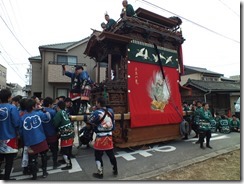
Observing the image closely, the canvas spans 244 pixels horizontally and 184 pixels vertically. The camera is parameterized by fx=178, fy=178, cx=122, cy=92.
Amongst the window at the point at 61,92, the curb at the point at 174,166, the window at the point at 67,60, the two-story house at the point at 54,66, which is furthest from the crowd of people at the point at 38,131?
the window at the point at 67,60

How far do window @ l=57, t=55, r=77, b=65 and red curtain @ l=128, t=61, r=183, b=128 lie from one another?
12592 mm

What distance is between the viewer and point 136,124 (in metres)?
6.23

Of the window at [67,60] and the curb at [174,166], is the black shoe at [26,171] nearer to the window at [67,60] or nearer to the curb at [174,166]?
the curb at [174,166]

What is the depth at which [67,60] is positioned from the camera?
58.7ft

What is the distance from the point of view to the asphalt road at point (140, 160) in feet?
13.9

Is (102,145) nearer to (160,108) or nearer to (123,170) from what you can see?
(123,170)

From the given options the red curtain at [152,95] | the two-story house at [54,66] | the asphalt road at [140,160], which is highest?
the two-story house at [54,66]

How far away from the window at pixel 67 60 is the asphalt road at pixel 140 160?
12.6 meters

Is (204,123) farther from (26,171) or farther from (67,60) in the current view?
(67,60)

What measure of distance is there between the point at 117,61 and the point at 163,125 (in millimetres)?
3270

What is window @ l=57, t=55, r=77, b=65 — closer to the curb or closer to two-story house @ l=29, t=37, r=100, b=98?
two-story house @ l=29, t=37, r=100, b=98

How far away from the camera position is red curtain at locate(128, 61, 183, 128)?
6371 mm

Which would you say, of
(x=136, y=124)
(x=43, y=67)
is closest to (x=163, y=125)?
(x=136, y=124)

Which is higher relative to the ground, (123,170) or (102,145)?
(102,145)
